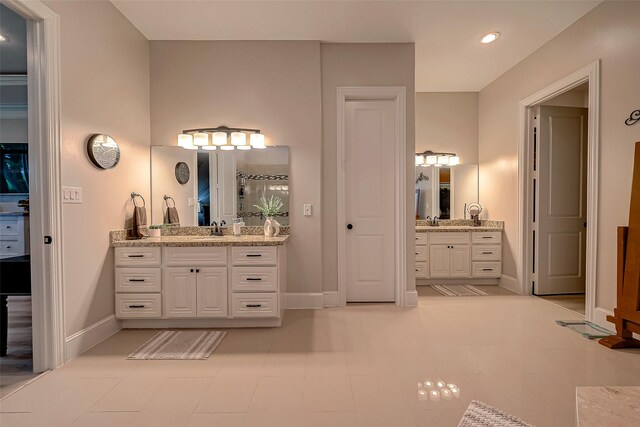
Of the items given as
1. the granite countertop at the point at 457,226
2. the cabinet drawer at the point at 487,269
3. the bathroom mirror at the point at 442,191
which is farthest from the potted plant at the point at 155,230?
the cabinet drawer at the point at 487,269

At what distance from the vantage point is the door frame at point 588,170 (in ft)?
10.5

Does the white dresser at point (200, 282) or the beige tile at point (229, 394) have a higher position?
the white dresser at point (200, 282)

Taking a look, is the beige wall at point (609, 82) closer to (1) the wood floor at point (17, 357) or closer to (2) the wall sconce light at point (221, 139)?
(2) the wall sconce light at point (221, 139)

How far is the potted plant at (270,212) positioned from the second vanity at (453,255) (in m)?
2.25

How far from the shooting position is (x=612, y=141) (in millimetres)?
3039

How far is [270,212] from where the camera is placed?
371 centimetres

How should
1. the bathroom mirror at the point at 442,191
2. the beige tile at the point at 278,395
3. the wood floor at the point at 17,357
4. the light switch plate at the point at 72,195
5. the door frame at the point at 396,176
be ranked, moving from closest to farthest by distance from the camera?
the beige tile at the point at 278,395
the wood floor at the point at 17,357
the light switch plate at the point at 72,195
the door frame at the point at 396,176
the bathroom mirror at the point at 442,191

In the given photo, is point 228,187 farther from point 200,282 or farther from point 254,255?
point 200,282

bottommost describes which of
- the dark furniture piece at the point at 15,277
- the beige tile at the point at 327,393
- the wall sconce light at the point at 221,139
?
the beige tile at the point at 327,393

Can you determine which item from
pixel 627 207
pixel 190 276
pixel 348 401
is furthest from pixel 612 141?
pixel 190 276

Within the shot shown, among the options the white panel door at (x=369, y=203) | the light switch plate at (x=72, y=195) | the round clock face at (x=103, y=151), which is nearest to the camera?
the light switch plate at (x=72, y=195)

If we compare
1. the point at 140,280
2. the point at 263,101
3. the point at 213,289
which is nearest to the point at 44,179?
the point at 140,280

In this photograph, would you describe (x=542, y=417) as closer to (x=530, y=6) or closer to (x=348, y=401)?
(x=348, y=401)

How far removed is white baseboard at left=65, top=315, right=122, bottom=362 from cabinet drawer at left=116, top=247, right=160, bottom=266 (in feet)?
1.66
